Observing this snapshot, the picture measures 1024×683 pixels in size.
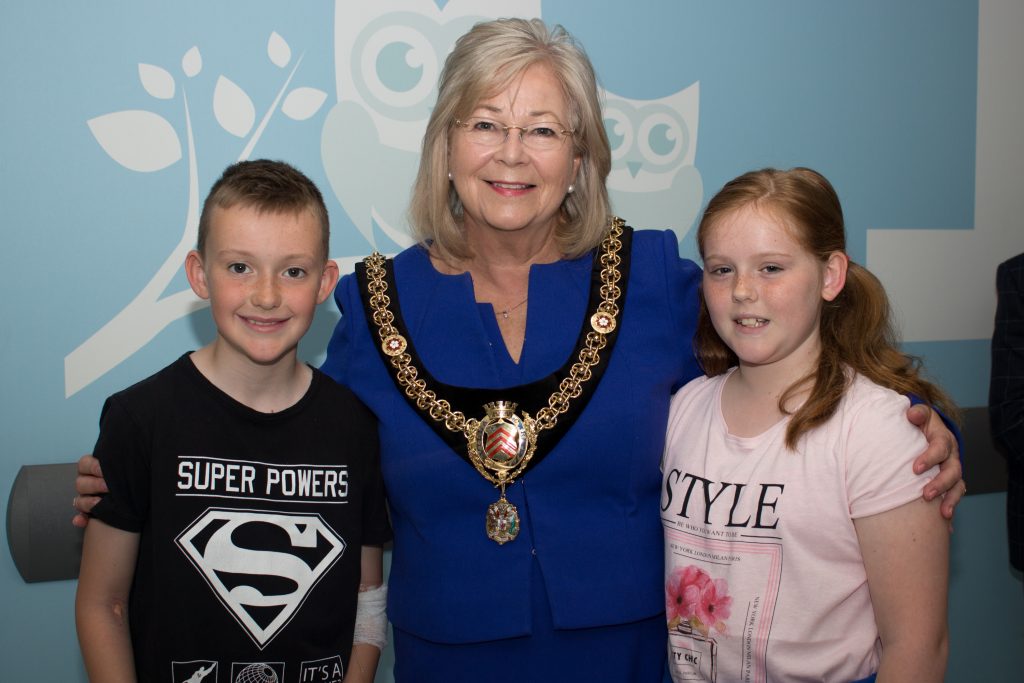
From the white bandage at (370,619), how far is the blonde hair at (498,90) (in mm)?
724

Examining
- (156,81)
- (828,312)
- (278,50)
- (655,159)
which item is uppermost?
(278,50)

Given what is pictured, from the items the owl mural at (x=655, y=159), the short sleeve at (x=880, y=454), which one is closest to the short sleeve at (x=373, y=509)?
the short sleeve at (x=880, y=454)

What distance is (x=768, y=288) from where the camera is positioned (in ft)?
5.14

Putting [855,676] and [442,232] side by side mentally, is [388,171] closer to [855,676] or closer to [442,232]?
[442,232]

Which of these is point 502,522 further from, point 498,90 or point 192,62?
point 192,62

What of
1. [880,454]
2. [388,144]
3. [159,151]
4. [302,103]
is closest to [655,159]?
[388,144]

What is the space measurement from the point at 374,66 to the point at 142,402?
1.26m

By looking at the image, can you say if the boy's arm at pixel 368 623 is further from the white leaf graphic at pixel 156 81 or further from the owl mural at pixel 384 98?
the white leaf graphic at pixel 156 81

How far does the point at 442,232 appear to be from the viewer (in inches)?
76.4

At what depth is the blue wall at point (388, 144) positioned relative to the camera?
2.21m

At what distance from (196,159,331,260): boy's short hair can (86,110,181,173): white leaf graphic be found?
728 mm

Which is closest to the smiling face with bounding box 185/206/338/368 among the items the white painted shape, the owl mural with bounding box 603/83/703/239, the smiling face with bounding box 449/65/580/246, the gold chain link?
the gold chain link

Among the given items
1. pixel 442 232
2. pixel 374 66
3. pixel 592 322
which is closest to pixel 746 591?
pixel 592 322

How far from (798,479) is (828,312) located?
36cm
